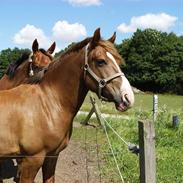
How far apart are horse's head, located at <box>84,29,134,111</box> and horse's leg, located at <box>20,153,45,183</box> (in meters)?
0.81

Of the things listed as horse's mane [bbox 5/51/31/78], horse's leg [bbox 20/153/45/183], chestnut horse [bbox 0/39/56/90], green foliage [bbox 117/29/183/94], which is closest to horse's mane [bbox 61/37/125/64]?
horse's leg [bbox 20/153/45/183]

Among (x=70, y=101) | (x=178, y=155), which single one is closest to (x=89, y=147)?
(x=178, y=155)

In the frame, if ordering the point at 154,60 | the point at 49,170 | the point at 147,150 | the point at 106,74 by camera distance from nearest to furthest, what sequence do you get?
the point at 147,150 → the point at 106,74 → the point at 49,170 → the point at 154,60

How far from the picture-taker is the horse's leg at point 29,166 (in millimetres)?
3785

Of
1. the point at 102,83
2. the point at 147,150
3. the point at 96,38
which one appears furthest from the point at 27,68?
the point at 147,150

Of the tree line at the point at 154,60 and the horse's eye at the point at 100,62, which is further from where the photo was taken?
the tree line at the point at 154,60

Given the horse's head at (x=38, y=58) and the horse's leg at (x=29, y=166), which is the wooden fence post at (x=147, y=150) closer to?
the horse's leg at (x=29, y=166)

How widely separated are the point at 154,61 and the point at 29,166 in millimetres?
58998

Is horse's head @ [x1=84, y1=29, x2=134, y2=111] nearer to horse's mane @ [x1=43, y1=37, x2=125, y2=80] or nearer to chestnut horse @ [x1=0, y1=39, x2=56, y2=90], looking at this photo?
horse's mane @ [x1=43, y1=37, x2=125, y2=80]

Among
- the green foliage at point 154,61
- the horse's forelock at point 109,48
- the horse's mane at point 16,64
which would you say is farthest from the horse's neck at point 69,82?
the green foliage at point 154,61

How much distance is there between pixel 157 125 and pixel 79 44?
7020mm

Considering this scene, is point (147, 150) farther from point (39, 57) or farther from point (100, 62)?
point (39, 57)

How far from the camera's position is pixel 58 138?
384 cm

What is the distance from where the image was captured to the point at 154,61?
6172 cm
